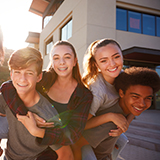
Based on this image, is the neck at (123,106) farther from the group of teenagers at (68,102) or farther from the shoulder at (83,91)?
the shoulder at (83,91)

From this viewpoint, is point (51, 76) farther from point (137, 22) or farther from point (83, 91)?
point (137, 22)

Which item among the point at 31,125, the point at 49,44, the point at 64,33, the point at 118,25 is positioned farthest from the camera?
the point at 49,44

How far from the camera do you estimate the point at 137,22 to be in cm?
846

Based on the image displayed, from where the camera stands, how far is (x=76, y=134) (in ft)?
4.06

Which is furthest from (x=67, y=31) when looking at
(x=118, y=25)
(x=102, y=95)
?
(x=102, y=95)

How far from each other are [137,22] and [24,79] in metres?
8.79

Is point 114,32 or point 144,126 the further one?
point 114,32

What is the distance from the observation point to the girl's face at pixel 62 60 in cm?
149

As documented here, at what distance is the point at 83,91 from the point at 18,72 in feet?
1.99

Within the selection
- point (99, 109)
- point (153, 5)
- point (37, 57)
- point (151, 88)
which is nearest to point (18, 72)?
point (37, 57)

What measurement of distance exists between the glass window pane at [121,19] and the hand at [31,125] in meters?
7.71

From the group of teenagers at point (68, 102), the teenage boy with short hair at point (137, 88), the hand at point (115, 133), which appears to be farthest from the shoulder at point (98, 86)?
the hand at point (115, 133)

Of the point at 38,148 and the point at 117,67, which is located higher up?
the point at 117,67

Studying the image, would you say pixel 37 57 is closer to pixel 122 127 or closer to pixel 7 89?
pixel 7 89
